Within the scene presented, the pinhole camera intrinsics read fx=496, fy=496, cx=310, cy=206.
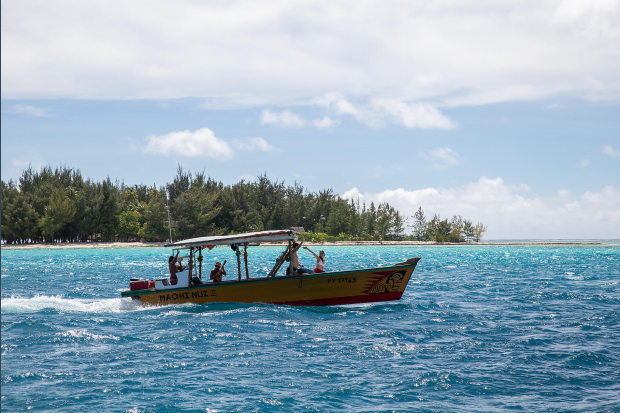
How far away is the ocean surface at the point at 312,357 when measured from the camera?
939 centimetres

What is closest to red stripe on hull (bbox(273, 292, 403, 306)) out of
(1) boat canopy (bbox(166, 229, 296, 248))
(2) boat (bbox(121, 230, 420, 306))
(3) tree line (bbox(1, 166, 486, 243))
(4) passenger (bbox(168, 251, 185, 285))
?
(2) boat (bbox(121, 230, 420, 306))

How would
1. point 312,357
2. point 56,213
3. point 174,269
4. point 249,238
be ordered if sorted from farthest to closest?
point 56,213
point 174,269
point 249,238
point 312,357

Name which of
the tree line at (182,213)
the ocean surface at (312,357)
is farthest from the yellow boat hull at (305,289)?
the tree line at (182,213)

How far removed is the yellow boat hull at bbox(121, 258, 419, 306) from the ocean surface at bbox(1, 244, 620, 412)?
1.40 feet

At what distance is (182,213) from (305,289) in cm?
8038

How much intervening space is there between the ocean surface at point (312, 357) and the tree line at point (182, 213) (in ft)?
208

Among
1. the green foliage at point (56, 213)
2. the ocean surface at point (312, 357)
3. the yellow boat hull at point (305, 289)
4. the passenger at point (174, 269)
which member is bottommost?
the ocean surface at point (312, 357)

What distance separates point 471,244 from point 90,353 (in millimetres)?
118484

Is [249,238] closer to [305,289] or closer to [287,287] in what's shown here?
[287,287]

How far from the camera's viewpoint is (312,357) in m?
12.2

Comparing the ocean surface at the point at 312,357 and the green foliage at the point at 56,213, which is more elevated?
the green foliage at the point at 56,213

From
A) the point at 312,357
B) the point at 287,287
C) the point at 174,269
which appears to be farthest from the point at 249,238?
the point at 312,357

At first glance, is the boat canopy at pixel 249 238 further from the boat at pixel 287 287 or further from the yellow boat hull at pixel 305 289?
the yellow boat hull at pixel 305 289

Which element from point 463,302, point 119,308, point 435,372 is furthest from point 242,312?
point 463,302
